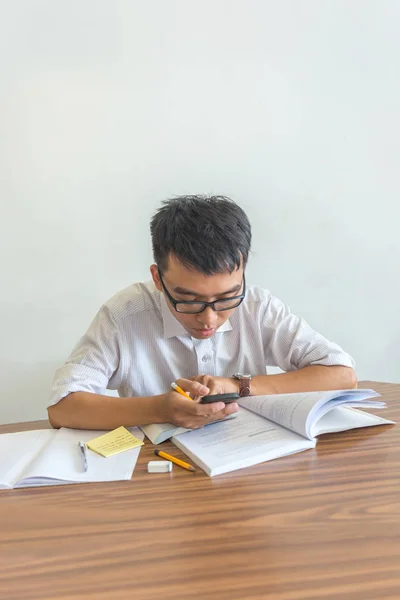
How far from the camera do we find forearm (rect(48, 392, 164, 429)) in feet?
3.47

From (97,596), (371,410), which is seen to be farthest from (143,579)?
(371,410)

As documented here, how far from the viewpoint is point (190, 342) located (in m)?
1.32

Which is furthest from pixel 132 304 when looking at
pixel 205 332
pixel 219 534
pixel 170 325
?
pixel 219 534

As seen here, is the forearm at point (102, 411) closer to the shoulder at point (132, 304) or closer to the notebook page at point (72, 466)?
the notebook page at point (72, 466)

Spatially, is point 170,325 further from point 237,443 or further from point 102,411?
point 237,443

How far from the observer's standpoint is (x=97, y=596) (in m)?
0.52

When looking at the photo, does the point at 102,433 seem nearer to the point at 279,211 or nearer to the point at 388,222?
the point at 279,211

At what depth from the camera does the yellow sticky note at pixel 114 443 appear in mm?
948

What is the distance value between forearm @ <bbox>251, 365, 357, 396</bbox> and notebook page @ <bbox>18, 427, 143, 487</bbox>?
1.09ft

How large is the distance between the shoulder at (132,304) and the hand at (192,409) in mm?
341

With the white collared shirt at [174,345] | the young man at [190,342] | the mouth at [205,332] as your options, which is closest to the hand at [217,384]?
the young man at [190,342]

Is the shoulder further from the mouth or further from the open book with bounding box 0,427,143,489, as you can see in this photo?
the open book with bounding box 0,427,143,489

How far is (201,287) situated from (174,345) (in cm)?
32

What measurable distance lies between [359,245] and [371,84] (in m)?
0.68
